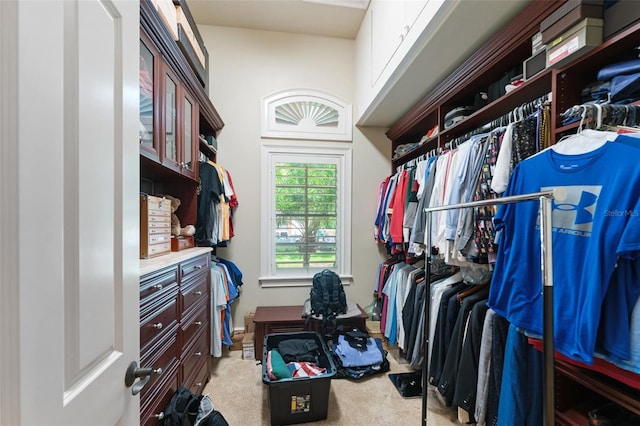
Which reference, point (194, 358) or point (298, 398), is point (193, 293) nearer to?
point (194, 358)

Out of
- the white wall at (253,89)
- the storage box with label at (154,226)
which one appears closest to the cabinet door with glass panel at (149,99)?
the storage box with label at (154,226)

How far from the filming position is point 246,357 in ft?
8.06

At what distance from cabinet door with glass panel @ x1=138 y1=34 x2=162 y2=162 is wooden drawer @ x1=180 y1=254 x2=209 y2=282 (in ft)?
2.08

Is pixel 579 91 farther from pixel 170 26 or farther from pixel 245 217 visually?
pixel 245 217

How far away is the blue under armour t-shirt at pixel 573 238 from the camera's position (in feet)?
2.82

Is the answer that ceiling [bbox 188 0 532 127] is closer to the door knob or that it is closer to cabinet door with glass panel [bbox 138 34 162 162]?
cabinet door with glass panel [bbox 138 34 162 162]

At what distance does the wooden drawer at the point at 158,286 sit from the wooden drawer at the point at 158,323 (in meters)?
0.04

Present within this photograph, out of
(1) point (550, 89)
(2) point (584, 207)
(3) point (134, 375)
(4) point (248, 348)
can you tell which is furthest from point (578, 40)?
(4) point (248, 348)

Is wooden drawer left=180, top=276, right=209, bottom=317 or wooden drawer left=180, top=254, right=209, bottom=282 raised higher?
wooden drawer left=180, top=254, right=209, bottom=282

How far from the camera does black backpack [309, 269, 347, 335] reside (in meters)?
2.45

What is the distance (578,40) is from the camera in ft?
3.46

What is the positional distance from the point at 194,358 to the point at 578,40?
2.56 m

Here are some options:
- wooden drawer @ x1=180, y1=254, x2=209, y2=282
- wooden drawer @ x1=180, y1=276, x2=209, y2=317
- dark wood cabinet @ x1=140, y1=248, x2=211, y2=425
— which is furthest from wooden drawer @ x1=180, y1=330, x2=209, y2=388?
wooden drawer @ x1=180, y1=254, x2=209, y2=282

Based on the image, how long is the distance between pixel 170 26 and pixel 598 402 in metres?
2.91
